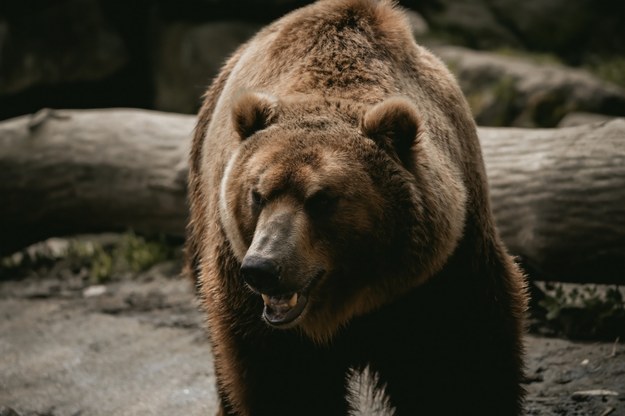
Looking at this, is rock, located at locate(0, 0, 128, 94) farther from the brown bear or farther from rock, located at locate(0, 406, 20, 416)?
the brown bear

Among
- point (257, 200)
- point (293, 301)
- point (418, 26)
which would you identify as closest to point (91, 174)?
point (257, 200)

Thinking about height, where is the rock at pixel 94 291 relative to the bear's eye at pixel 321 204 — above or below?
below

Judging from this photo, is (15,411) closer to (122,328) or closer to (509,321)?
(122,328)

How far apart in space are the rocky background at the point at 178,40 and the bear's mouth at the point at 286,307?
7855mm

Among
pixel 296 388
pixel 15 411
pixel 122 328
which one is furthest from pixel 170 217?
pixel 296 388

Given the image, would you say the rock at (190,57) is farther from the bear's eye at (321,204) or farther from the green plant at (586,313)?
the bear's eye at (321,204)

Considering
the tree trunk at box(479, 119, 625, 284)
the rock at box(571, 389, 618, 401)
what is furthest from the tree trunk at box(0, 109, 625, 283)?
the rock at box(571, 389, 618, 401)

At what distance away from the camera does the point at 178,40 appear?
1173cm

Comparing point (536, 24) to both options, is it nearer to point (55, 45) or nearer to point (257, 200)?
point (55, 45)

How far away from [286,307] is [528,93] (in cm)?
685

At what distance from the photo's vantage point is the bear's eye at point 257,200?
3.13 m

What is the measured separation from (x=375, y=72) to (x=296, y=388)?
1.36 m

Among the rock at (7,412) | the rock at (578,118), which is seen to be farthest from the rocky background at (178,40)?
Answer: the rock at (7,412)

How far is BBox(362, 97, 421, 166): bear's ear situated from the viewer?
10.2 ft
